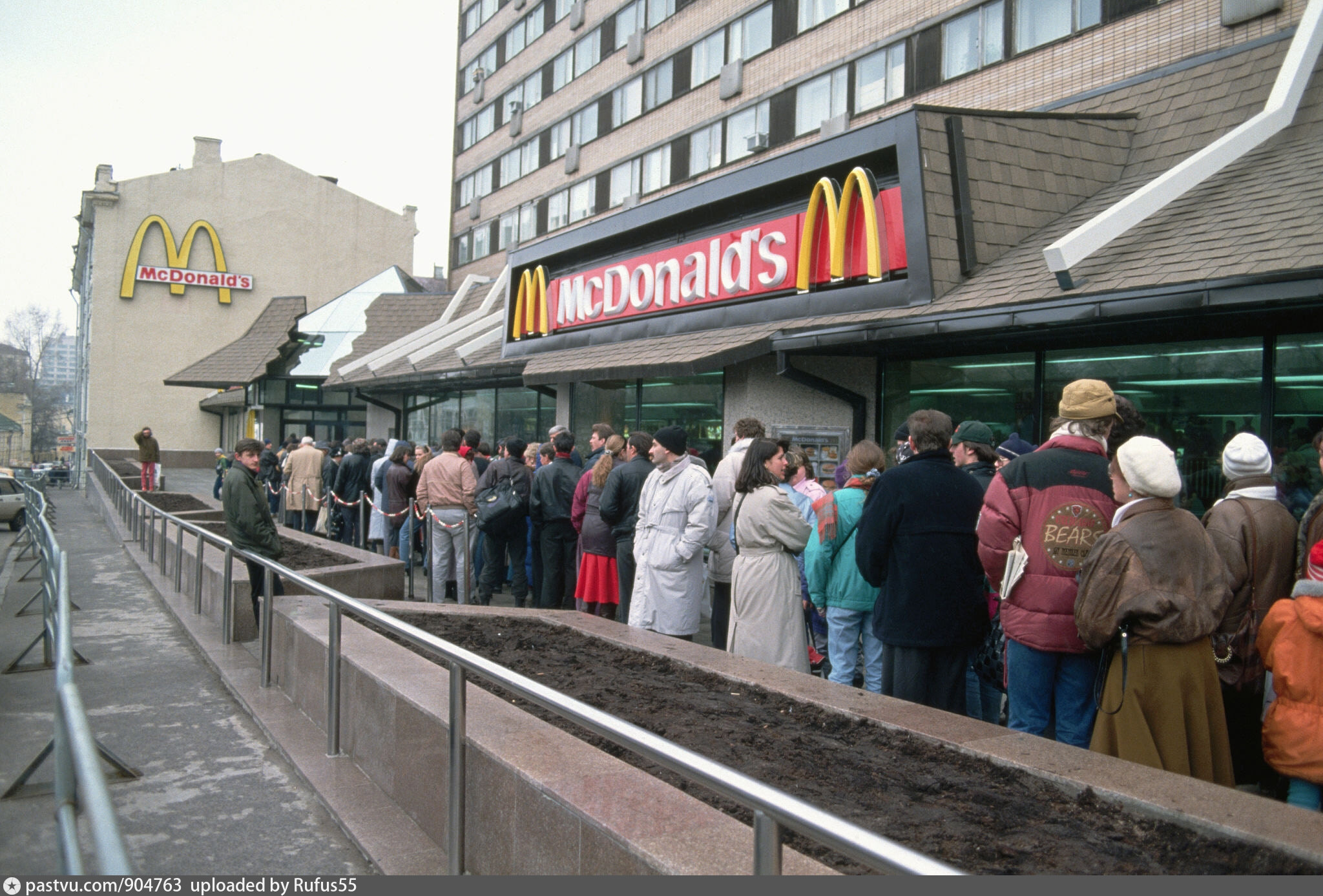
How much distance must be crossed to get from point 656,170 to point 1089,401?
27.1 meters

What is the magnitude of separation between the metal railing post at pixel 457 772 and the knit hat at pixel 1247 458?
145 inches

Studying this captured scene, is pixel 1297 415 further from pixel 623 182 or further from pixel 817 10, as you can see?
pixel 623 182

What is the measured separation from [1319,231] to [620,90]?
94.1 feet

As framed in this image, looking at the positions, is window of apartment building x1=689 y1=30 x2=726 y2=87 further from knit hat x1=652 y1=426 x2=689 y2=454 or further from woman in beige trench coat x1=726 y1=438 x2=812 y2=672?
woman in beige trench coat x1=726 y1=438 x2=812 y2=672

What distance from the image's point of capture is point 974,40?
18.8 m

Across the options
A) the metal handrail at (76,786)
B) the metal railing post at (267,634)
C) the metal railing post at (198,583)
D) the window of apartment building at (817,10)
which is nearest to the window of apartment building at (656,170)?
the window of apartment building at (817,10)

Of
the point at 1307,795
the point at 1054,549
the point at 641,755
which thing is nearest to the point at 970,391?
the point at 1054,549

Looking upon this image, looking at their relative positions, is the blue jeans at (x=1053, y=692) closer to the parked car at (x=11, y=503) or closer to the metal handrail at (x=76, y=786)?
the metal handrail at (x=76, y=786)

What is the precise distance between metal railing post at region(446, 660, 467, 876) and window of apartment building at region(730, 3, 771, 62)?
943 inches

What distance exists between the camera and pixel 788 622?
6.13 m

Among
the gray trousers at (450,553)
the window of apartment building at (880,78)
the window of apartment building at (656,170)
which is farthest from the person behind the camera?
the window of apartment building at (656,170)

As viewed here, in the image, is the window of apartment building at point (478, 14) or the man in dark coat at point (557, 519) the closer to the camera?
the man in dark coat at point (557, 519)

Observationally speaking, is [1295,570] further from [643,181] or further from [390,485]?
[643,181]

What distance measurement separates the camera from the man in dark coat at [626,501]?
8352mm
